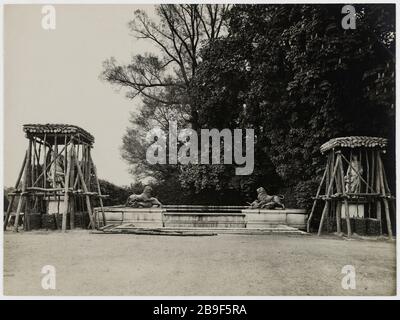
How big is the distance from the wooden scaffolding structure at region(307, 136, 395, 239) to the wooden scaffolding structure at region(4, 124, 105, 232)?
9.57 m

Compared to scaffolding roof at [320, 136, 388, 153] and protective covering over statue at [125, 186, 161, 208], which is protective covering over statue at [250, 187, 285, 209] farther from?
protective covering over statue at [125, 186, 161, 208]

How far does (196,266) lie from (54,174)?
31.7 ft

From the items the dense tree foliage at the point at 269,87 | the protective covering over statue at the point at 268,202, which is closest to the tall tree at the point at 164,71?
the dense tree foliage at the point at 269,87

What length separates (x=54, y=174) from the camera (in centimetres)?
1884

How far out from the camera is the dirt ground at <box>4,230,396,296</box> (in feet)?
32.8

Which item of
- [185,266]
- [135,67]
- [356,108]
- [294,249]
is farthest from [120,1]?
[135,67]

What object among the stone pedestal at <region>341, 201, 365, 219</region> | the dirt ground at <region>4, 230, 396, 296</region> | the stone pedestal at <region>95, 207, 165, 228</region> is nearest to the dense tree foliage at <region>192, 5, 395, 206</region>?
the stone pedestal at <region>341, 201, 365, 219</region>

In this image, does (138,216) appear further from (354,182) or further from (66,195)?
(354,182)

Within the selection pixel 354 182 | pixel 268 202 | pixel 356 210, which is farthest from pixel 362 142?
pixel 268 202

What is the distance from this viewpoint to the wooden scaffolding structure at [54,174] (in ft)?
59.0

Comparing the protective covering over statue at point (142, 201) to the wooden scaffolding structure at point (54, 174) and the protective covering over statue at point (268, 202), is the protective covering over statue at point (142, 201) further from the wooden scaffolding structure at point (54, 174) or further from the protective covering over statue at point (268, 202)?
the protective covering over statue at point (268, 202)

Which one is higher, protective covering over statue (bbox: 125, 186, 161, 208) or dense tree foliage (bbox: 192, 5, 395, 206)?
dense tree foliage (bbox: 192, 5, 395, 206)

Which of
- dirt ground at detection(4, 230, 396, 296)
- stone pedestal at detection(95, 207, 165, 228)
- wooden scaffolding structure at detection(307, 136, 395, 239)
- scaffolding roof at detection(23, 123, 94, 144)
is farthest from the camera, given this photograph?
stone pedestal at detection(95, 207, 165, 228)

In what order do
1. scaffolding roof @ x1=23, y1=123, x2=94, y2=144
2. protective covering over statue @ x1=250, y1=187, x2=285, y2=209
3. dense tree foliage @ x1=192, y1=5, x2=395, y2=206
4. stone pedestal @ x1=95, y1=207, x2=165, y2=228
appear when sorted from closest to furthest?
1. dense tree foliage @ x1=192, y1=5, x2=395, y2=206
2. scaffolding roof @ x1=23, y1=123, x2=94, y2=144
3. stone pedestal @ x1=95, y1=207, x2=165, y2=228
4. protective covering over statue @ x1=250, y1=187, x2=285, y2=209
